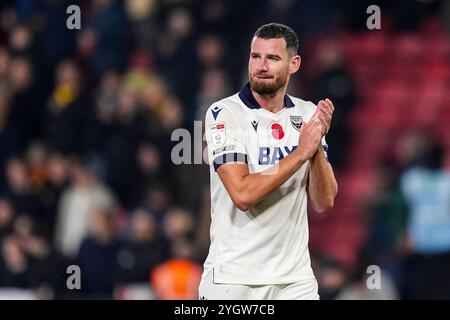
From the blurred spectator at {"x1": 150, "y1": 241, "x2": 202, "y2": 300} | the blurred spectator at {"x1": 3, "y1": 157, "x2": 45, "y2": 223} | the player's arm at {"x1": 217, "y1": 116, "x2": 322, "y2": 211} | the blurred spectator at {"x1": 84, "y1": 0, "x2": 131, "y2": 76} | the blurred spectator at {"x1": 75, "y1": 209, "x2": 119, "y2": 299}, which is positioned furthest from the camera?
the blurred spectator at {"x1": 84, "y1": 0, "x2": 131, "y2": 76}

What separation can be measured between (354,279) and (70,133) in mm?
3651

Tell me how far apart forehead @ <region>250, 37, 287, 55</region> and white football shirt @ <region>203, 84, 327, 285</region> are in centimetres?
→ 27

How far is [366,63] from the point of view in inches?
516

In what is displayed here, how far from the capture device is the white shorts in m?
5.72

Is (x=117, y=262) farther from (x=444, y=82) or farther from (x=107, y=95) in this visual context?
(x=444, y=82)

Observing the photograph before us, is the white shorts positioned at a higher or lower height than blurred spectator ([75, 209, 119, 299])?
higher

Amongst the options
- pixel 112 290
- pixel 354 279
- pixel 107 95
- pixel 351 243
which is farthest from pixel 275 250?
pixel 107 95

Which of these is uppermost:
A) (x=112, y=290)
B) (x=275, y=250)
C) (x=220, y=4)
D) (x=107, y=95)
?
(x=220, y=4)

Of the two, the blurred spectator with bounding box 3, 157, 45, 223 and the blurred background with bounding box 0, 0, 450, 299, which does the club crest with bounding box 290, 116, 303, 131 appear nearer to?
the blurred background with bounding box 0, 0, 450, 299

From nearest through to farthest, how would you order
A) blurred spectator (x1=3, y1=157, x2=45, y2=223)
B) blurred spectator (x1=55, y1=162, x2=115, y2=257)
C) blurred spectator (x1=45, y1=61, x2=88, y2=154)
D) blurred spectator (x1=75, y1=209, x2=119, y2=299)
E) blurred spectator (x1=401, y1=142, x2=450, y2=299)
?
blurred spectator (x1=75, y1=209, x2=119, y2=299) < blurred spectator (x1=401, y1=142, x2=450, y2=299) < blurred spectator (x1=55, y1=162, x2=115, y2=257) < blurred spectator (x1=3, y1=157, x2=45, y2=223) < blurred spectator (x1=45, y1=61, x2=88, y2=154)

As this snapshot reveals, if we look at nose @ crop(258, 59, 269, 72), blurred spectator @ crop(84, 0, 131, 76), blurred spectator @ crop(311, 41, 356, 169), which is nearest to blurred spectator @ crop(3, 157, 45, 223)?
blurred spectator @ crop(84, 0, 131, 76)

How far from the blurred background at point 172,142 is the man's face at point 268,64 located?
4063 millimetres

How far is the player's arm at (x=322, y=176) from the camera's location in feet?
18.3

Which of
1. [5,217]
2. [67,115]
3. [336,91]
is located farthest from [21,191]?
[336,91]
